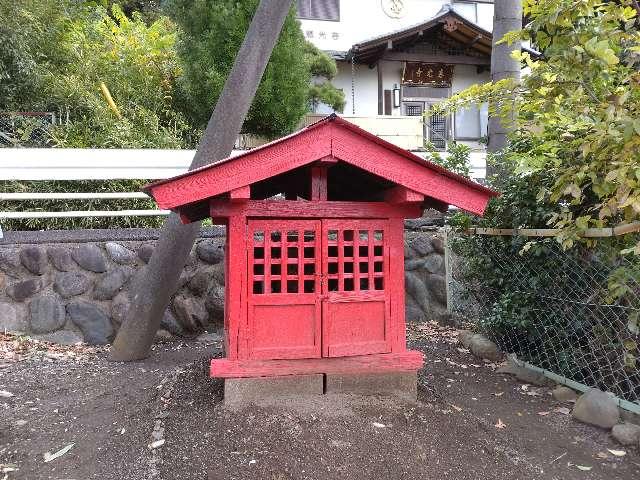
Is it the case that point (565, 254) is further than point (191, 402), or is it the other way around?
point (565, 254)

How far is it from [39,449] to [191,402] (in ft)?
3.43

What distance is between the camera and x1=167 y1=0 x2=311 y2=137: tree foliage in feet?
29.1

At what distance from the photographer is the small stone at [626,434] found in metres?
3.78

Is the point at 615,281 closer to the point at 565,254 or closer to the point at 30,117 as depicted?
the point at 565,254

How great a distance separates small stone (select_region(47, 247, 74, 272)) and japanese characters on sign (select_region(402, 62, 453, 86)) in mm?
11147

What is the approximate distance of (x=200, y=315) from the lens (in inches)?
258

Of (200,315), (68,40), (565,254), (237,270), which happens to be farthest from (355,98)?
(237,270)

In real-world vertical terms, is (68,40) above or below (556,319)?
above

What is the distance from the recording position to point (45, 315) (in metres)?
6.16

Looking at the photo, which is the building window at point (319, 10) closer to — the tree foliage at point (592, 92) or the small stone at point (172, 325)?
the small stone at point (172, 325)

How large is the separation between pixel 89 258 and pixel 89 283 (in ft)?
0.99

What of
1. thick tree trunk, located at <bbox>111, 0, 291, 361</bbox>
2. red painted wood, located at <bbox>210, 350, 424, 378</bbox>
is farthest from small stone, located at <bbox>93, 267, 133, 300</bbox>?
red painted wood, located at <bbox>210, 350, 424, 378</bbox>

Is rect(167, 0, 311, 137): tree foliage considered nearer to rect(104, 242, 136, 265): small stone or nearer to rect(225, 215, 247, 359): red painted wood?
rect(104, 242, 136, 265): small stone

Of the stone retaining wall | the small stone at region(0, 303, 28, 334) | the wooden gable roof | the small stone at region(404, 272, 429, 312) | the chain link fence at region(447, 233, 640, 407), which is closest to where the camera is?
the wooden gable roof
